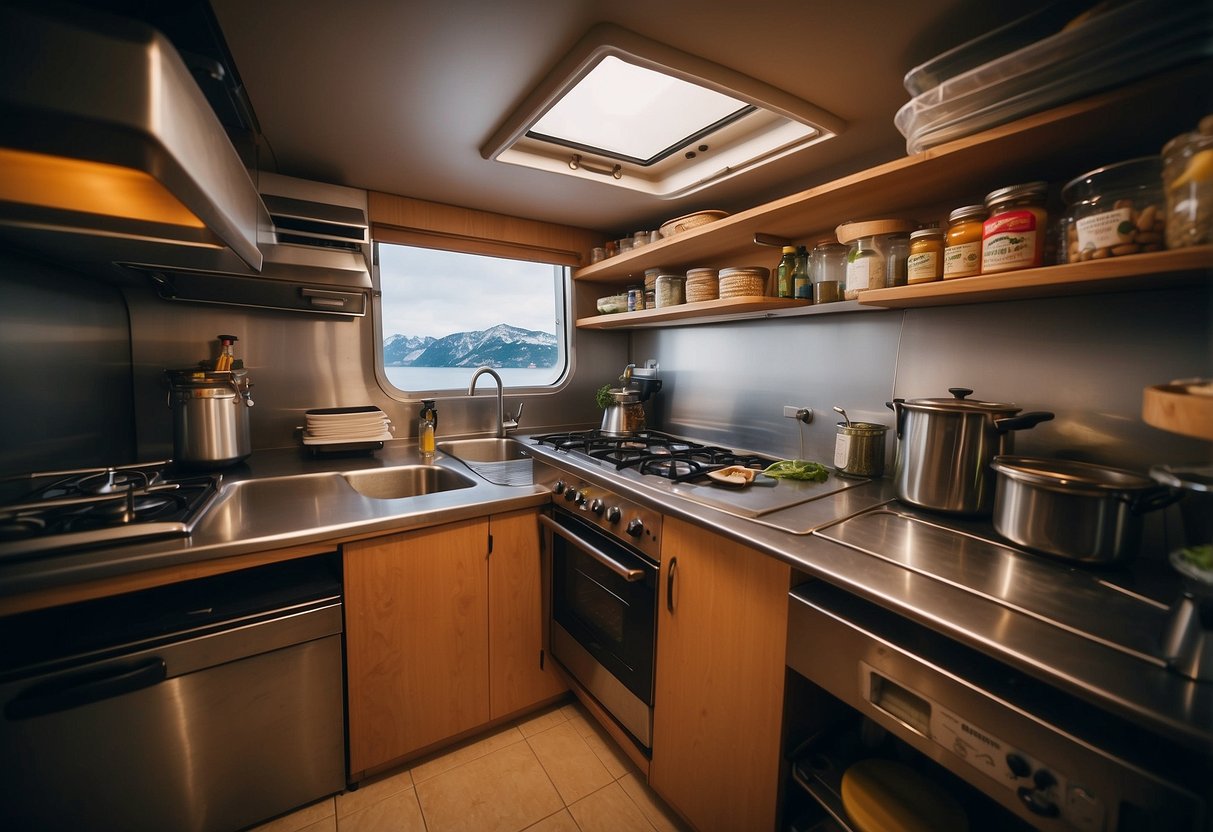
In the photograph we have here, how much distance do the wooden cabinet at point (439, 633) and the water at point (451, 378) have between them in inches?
39.1

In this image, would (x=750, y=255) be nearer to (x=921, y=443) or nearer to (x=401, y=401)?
(x=921, y=443)

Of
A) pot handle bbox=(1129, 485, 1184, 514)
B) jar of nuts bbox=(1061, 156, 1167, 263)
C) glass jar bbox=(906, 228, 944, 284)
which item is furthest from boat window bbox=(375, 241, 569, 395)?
pot handle bbox=(1129, 485, 1184, 514)

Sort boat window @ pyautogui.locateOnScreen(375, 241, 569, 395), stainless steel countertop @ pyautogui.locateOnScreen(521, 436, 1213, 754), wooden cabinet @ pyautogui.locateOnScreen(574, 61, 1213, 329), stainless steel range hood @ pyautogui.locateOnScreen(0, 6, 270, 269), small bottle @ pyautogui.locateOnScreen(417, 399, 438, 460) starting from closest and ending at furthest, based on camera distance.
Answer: stainless steel countertop @ pyautogui.locateOnScreen(521, 436, 1213, 754), stainless steel range hood @ pyautogui.locateOnScreen(0, 6, 270, 269), wooden cabinet @ pyautogui.locateOnScreen(574, 61, 1213, 329), small bottle @ pyautogui.locateOnScreen(417, 399, 438, 460), boat window @ pyautogui.locateOnScreen(375, 241, 569, 395)

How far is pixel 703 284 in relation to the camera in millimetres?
1726

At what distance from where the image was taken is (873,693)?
0.80 m

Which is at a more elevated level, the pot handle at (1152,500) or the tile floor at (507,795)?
the pot handle at (1152,500)

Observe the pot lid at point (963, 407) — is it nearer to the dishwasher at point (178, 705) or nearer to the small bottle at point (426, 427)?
the dishwasher at point (178, 705)

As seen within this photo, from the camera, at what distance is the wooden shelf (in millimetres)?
733

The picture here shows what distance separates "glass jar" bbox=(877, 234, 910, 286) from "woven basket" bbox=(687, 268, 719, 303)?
0.59 m

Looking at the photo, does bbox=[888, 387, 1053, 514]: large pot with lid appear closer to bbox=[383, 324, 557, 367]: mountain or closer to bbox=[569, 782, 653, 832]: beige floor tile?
bbox=[569, 782, 653, 832]: beige floor tile

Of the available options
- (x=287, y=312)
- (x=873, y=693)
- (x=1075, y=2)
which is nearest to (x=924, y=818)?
(x=873, y=693)

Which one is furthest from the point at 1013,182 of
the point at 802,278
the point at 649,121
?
the point at 649,121

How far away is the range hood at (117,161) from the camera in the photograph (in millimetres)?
648

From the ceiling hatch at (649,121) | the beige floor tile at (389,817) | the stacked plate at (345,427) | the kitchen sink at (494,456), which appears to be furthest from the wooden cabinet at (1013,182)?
the beige floor tile at (389,817)
